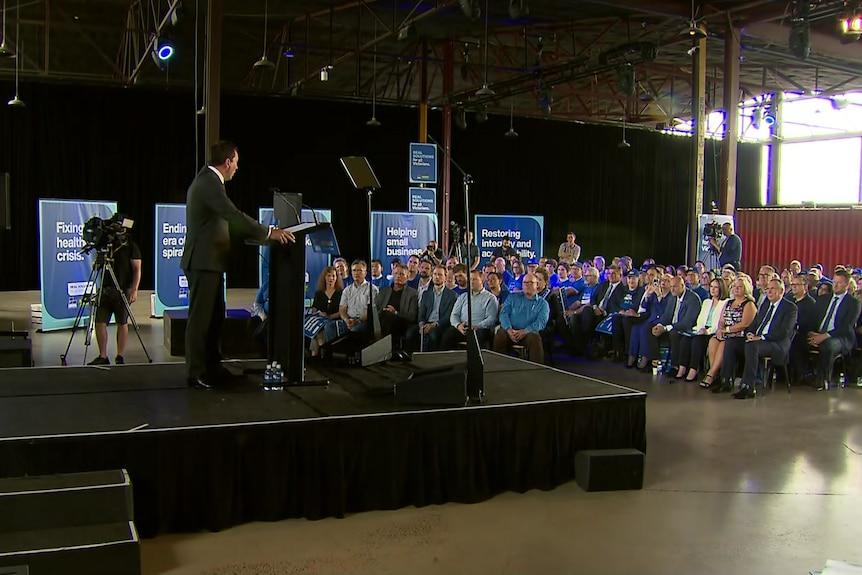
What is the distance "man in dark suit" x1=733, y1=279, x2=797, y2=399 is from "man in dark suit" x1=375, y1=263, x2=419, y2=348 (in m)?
2.99

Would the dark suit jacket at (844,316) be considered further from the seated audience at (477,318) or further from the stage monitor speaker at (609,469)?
the stage monitor speaker at (609,469)

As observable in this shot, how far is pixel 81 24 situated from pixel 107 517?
1281 centimetres

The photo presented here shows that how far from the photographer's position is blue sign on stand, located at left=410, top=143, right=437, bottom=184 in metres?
12.1

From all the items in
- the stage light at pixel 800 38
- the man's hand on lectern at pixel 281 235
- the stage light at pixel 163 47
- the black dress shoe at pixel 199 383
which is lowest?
the black dress shoe at pixel 199 383

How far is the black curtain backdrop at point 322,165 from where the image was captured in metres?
15.0

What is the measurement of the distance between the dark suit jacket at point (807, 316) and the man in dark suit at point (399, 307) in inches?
137

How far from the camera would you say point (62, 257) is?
9.64 m

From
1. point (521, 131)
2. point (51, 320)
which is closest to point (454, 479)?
point (51, 320)

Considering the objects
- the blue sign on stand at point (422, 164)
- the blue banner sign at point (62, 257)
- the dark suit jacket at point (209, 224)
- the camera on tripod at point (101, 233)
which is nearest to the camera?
the dark suit jacket at point (209, 224)

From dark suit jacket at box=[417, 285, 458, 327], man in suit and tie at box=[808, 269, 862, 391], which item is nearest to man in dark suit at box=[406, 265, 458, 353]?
dark suit jacket at box=[417, 285, 458, 327]

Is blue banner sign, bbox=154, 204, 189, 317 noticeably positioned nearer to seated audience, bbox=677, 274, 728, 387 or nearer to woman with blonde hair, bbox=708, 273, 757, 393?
seated audience, bbox=677, 274, 728, 387

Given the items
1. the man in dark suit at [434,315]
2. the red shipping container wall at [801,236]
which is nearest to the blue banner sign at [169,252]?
the man in dark suit at [434,315]

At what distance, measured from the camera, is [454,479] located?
155 inches

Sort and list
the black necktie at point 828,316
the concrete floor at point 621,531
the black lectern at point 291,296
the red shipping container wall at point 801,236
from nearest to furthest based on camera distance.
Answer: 1. the concrete floor at point 621,531
2. the black lectern at point 291,296
3. the black necktie at point 828,316
4. the red shipping container wall at point 801,236
